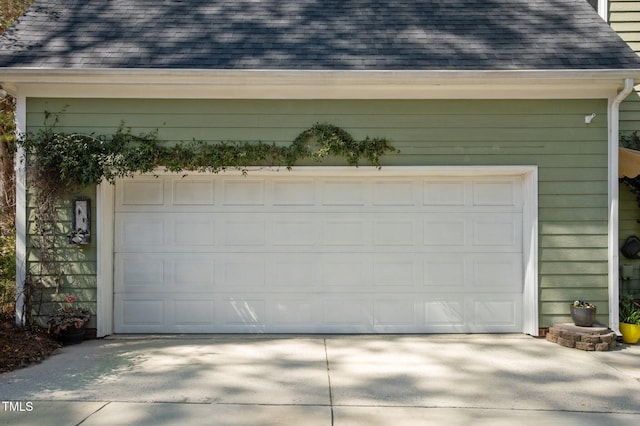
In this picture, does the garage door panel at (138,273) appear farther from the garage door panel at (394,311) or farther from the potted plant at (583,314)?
the potted plant at (583,314)

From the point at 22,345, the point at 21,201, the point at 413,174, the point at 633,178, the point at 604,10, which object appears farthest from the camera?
the point at 604,10

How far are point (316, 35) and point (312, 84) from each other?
3.01ft

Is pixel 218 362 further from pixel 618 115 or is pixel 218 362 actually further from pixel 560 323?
pixel 618 115

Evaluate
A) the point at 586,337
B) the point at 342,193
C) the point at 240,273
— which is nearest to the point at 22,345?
the point at 240,273

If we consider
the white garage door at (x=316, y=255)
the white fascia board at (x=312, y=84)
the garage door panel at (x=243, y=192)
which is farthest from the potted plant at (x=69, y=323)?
the white fascia board at (x=312, y=84)

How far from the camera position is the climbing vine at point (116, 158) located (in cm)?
557

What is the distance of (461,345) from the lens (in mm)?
5473

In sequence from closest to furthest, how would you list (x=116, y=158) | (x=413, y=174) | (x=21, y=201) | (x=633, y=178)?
(x=116, y=158)
(x=21, y=201)
(x=413, y=174)
(x=633, y=178)

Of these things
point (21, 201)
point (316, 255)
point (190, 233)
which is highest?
point (21, 201)

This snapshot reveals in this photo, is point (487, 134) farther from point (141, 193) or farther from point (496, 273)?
point (141, 193)

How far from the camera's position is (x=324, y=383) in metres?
4.22

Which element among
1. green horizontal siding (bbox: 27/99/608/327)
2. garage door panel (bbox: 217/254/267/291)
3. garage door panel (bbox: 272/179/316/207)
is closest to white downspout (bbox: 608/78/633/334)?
green horizontal siding (bbox: 27/99/608/327)

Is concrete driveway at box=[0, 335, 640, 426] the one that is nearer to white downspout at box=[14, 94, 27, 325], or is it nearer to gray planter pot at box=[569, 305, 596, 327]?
gray planter pot at box=[569, 305, 596, 327]

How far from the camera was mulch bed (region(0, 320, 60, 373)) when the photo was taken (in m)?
4.68
